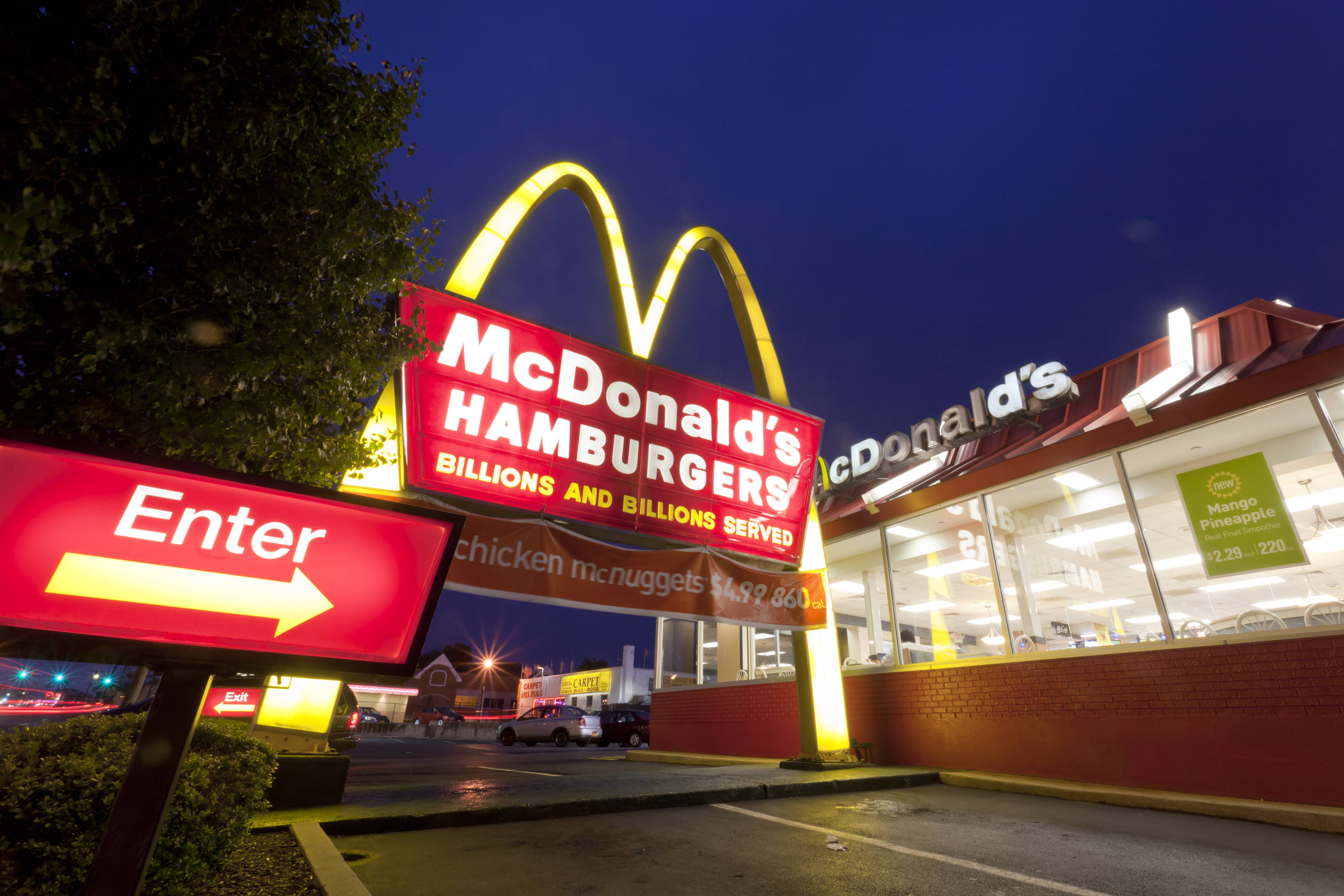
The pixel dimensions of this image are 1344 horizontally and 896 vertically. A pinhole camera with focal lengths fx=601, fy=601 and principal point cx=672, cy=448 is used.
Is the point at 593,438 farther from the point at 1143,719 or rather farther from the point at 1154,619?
the point at 1154,619

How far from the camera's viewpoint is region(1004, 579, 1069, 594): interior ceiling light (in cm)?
1009

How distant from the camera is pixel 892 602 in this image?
10.1 m

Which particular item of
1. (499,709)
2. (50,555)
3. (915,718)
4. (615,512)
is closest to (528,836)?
(615,512)

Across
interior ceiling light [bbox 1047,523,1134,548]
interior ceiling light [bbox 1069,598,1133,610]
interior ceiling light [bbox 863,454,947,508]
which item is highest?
interior ceiling light [bbox 863,454,947,508]

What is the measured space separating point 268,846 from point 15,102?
4147 millimetres

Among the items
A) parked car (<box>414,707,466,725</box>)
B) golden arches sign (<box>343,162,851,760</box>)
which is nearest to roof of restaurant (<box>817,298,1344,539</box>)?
golden arches sign (<box>343,162,851,760</box>)

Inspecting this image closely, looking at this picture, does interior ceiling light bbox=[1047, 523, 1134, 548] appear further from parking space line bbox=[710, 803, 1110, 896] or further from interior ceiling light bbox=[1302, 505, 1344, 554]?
parking space line bbox=[710, 803, 1110, 896]

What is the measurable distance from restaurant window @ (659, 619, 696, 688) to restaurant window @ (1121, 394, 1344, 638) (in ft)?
38.3

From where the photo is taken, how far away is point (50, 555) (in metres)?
1.76

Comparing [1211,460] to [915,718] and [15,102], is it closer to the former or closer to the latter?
[915,718]

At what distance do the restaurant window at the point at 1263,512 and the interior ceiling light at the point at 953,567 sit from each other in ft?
11.8

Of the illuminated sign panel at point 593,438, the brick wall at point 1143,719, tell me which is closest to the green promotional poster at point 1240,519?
the brick wall at point 1143,719

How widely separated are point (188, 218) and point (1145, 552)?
9750mm

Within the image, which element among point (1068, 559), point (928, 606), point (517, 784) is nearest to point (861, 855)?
point (517, 784)
